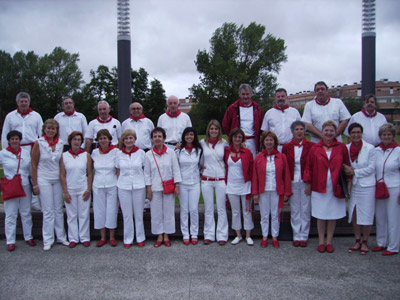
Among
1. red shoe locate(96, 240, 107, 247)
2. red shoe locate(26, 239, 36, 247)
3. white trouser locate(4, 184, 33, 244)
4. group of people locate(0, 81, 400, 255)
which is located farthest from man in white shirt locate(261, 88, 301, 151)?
red shoe locate(26, 239, 36, 247)

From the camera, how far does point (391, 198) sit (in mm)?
4863

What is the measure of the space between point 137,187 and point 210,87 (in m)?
40.3

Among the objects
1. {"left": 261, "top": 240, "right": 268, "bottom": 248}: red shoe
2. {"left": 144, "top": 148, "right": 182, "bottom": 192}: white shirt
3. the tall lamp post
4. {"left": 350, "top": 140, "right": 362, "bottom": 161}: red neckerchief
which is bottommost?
{"left": 261, "top": 240, "right": 268, "bottom": 248}: red shoe

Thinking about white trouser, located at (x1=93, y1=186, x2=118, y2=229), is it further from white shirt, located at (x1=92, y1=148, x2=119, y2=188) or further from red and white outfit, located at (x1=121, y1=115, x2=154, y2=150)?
red and white outfit, located at (x1=121, y1=115, x2=154, y2=150)

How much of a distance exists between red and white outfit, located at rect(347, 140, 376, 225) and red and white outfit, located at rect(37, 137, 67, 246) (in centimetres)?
445

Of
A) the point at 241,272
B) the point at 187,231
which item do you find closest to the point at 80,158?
the point at 187,231

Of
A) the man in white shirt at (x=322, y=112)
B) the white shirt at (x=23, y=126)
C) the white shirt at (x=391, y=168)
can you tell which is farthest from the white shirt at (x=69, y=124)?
the white shirt at (x=391, y=168)

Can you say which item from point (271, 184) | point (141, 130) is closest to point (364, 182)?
point (271, 184)

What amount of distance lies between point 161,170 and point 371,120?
3.48m

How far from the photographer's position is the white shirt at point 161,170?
527 cm

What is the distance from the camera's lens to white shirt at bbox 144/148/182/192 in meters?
5.27

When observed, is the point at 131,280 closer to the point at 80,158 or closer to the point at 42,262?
the point at 42,262

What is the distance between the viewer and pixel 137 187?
17.1 ft

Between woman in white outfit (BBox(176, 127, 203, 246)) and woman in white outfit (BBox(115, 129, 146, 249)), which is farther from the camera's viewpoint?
woman in white outfit (BBox(176, 127, 203, 246))
